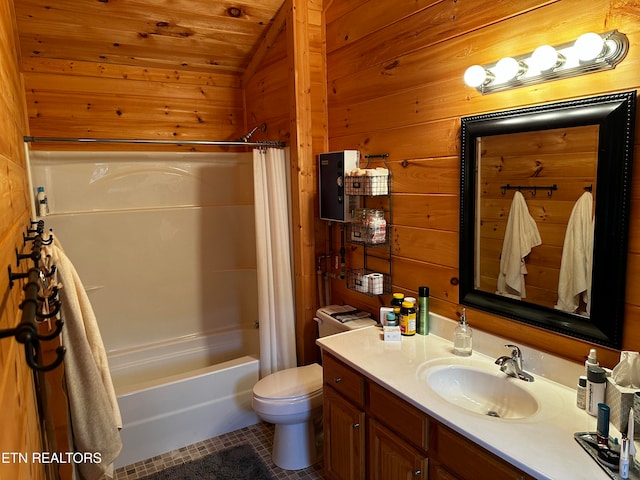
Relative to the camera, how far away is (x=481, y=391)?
171 centimetres

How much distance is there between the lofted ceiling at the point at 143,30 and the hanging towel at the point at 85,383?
185 centimetres

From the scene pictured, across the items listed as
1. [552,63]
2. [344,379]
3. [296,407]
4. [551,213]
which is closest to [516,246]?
[551,213]

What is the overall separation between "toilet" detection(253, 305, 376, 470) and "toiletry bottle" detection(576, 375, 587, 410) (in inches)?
43.5

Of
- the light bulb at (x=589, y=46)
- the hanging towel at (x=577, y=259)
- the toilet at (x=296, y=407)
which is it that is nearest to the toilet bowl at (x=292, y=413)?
the toilet at (x=296, y=407)

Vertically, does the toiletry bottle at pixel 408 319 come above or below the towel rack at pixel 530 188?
below

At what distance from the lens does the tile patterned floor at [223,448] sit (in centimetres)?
233

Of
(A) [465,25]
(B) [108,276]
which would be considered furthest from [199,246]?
(A) [465,25]

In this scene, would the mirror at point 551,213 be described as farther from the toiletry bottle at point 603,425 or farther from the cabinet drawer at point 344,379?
the cabinet drawer at point 344,379

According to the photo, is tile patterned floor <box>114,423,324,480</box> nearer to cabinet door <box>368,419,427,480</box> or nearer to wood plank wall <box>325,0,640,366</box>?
cabinet door <box>368,419,427,480</box>

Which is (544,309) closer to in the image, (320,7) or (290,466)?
(290,466)

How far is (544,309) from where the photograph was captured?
1.61m

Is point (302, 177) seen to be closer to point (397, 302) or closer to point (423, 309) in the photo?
point (397, 302)

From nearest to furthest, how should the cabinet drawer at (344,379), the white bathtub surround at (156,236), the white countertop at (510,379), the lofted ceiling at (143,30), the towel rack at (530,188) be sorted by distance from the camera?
the white countertop at (510,379), the towel rack at (530,188), the cabinet drawer at (344,379), the lofted ceiling at (143,30), the white bathtub surround at (156,236)

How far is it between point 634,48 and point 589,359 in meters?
0.94
